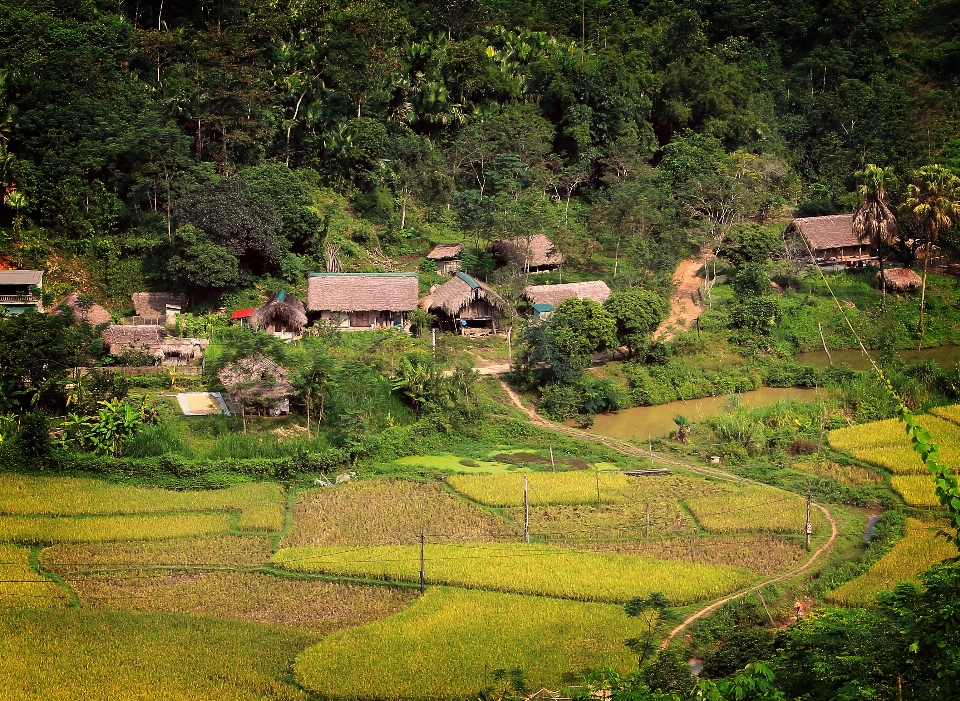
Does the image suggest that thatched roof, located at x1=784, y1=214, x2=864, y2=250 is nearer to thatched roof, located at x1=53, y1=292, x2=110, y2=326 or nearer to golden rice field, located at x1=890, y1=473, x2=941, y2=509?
golden rice field, located at x1=890, y1=473, x2=941, y2=509

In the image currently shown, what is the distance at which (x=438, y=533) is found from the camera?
21.2 metres

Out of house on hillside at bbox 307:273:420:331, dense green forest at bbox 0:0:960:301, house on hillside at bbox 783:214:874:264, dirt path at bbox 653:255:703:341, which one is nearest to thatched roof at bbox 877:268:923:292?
house on hillside at bbox 783:214:874:264

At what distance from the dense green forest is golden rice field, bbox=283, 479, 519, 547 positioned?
9.53 metres

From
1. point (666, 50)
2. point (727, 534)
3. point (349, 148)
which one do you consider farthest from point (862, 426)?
point (666, 50)

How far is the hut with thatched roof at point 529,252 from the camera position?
33.8 m

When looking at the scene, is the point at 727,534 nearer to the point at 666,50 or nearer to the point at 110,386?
the point at 110,386

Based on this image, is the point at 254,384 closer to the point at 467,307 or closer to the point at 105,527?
the point at 105,527

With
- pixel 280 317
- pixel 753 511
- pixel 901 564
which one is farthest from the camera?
pixel 280 317

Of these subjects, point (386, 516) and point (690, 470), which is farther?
point (690, 470)

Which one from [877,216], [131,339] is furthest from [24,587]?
[877,216]

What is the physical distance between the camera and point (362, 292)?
100 feet

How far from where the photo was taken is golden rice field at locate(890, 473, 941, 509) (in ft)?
73.0

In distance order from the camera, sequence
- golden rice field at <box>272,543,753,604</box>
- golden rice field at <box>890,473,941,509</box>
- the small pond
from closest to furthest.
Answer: golden rice field at <box>272,543,753,604</box>, golden rice field at <box>890,473,941,509</box>, the small pond

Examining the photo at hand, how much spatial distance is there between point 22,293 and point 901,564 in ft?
73.5
